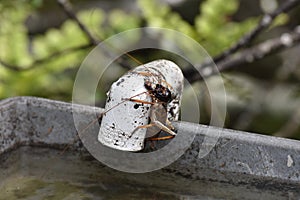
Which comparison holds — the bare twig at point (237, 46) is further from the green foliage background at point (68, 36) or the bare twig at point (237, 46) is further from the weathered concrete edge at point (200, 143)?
the weathered concrete edge at point (200, 143)

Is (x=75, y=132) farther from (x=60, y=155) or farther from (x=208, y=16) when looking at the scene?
(x=208, y=16)

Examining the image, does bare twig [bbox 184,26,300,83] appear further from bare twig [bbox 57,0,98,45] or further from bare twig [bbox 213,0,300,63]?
bare twig [bbox 57,0,98,45]

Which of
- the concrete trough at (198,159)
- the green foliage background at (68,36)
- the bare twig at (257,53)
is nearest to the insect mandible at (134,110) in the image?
the concrete trough at (198,159)

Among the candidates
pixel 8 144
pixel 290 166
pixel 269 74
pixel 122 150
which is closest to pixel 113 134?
pixel 122 150

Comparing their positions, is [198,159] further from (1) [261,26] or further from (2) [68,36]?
(2) [68,36]

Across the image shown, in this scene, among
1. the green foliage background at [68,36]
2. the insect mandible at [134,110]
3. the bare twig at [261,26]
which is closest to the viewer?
the insect mandible at [134,110]
